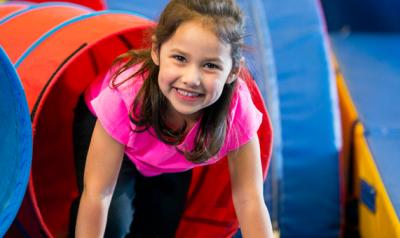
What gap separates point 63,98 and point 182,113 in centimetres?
61

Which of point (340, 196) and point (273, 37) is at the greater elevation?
point (273, 37)

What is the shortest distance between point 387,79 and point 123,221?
1.28 meters

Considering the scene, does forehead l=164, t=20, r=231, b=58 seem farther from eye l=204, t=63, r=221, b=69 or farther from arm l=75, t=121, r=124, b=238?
arm l=75, t=121, r=124, b=238

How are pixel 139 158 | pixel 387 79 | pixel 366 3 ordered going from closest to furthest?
pixel 139 158 → pixel 387 79 → pixel 366 3

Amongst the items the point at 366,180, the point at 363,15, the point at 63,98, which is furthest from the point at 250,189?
the point at 363,15

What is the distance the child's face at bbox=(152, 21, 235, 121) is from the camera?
3.46 ft

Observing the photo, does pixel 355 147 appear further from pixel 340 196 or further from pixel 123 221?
pixel 123 221

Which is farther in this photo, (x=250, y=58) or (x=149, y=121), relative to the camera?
(x=250, y=58)

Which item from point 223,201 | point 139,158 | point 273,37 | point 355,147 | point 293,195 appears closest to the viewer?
point 139,158

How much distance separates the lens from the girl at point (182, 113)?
3.53ft

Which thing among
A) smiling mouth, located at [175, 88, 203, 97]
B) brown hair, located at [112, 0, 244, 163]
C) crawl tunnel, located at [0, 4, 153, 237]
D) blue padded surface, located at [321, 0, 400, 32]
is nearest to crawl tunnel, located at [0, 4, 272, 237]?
crawl tunnel, located at [0, 4, 153, 237]

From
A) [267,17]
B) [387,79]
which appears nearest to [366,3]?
[387,79]

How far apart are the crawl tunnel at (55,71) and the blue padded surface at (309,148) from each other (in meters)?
0.53

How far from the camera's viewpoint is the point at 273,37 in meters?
2.03
